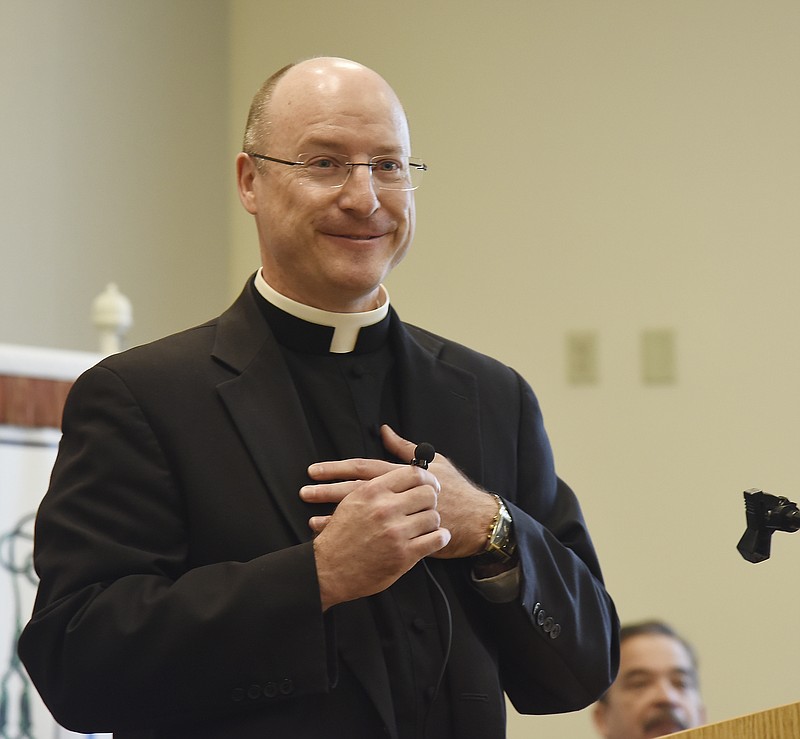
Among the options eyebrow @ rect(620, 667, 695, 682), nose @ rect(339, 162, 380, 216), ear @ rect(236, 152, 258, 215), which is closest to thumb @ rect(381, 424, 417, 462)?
nose @ rect(339, 162, 380, 216)

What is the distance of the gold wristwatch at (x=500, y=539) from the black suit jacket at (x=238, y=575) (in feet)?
0.04

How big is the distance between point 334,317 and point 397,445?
23 centimetres

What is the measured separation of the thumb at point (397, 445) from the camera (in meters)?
1.74

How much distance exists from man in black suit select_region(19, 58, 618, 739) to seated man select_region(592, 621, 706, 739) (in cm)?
166

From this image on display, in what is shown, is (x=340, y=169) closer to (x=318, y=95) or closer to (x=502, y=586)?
(x=318, y=95)

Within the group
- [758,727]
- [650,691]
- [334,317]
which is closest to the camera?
[758,727]

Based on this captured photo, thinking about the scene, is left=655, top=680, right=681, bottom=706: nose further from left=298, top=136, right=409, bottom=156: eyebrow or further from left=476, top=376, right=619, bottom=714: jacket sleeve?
left=298, top=136, right=409, bottom=156: eyebrow

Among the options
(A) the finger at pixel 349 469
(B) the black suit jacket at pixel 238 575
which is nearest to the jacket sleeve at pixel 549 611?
(B) the black suit jacket at pixel 238 575

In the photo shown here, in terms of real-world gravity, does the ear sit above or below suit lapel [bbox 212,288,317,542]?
above

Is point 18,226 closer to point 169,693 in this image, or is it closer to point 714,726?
point 169,693

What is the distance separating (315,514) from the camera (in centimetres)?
167

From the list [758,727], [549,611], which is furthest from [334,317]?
[758,727]

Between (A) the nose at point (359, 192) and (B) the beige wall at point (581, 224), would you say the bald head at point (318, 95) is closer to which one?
(A) the nose at point (359, 192)

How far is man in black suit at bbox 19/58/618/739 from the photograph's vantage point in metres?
1.53
